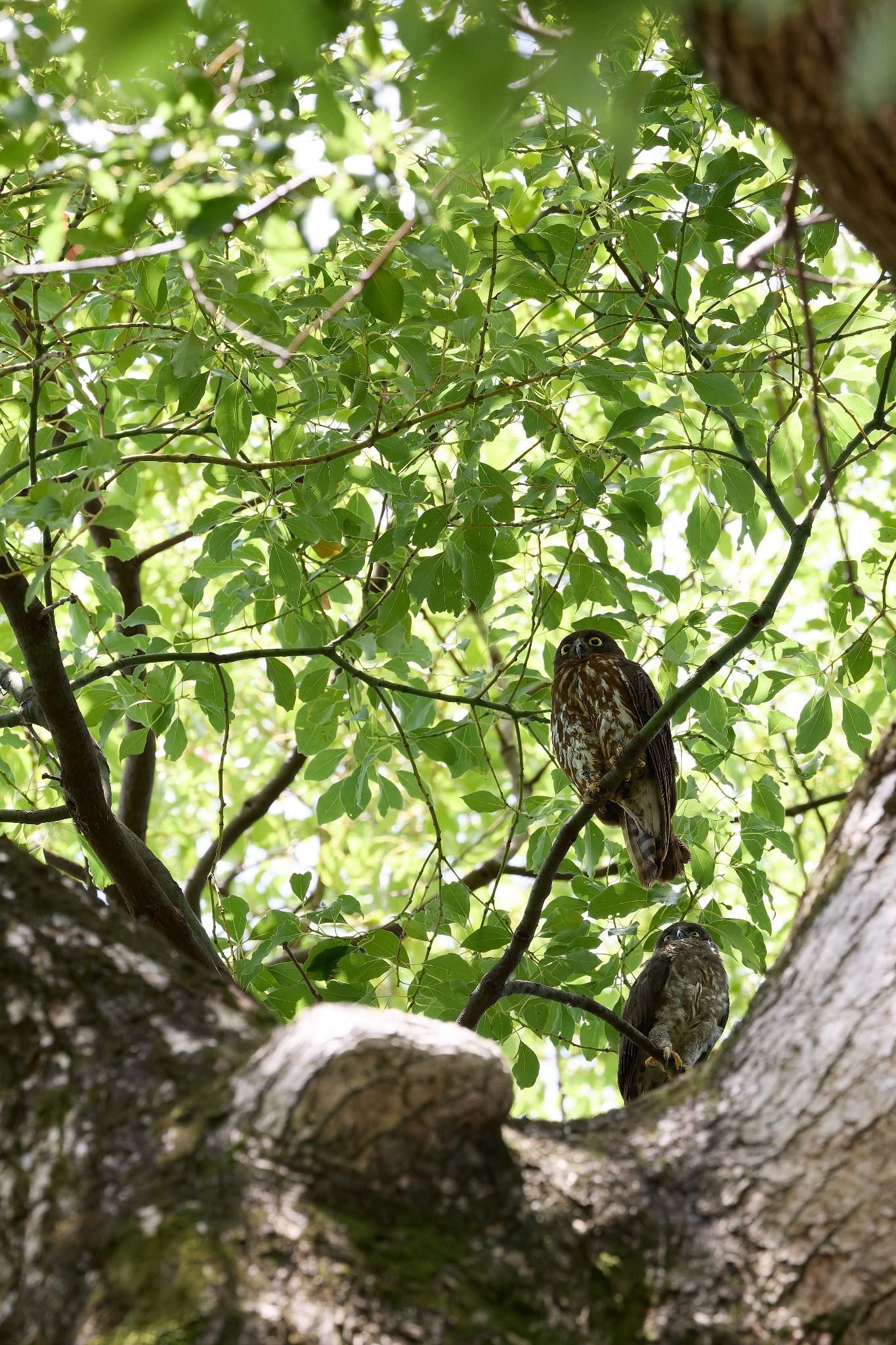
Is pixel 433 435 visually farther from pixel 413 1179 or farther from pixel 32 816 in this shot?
pixel 413 1179

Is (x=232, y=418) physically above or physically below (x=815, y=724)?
above

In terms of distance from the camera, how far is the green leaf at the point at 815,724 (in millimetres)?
3482

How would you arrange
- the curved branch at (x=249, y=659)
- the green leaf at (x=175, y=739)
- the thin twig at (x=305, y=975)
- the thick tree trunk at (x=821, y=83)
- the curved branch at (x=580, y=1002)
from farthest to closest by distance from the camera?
the green leaf at (x=175, y=739)
the curved branch at (x=249, y=659)
the thin twig at (x=305, y=975)
the curved branch at (x=580, y=1002)
the thick tree trunk at (x=821, y=83)

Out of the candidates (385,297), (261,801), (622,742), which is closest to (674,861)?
(622,742)

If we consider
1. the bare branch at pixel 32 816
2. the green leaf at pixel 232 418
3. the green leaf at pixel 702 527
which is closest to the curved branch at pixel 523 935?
the green leaf at pixel 702 527

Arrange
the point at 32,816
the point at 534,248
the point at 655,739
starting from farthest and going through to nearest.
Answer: the point at 655,739, the point at 32,816, the point at 534,248

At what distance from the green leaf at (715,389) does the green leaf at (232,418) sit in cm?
124

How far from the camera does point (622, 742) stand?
4969 millimetres

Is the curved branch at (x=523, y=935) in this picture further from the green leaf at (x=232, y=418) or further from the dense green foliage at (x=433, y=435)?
the green leaf at (x=232, y=418)

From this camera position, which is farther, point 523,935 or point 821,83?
point 523,935

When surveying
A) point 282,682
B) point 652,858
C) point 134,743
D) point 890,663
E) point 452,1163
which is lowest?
point 452,1163

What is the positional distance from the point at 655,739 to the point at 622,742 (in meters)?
0.23

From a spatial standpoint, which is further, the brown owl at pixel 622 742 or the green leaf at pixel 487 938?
the brown owl at pixel 622 742

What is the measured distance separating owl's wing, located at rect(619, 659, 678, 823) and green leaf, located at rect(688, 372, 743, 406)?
153 centimetres
